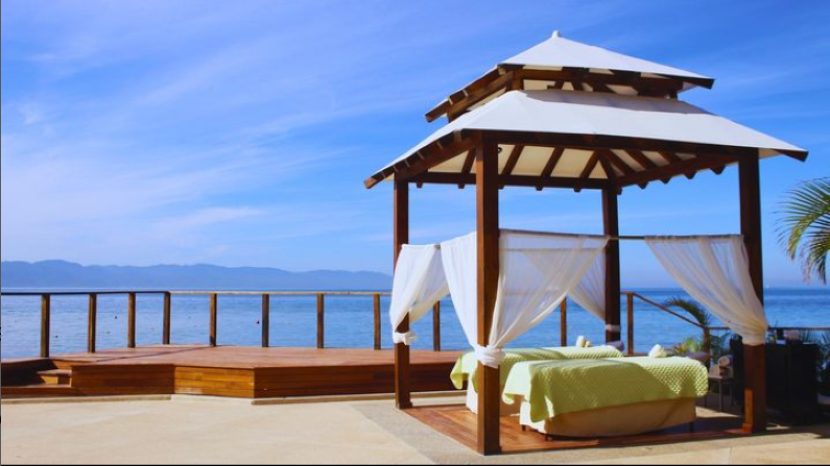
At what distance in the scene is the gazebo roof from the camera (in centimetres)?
621

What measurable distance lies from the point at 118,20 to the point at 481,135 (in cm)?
574

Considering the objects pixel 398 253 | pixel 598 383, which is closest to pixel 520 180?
pixel 398 253

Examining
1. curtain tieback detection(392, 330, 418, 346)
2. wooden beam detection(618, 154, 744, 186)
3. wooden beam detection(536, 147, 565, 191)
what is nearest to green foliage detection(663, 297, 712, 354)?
wooden beam detection(618, 154, 744, 186)

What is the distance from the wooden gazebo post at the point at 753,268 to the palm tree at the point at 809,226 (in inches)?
52.2

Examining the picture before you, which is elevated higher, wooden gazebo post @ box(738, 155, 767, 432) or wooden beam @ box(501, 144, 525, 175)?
wooden beam @ box(501, 144, 525, 175)

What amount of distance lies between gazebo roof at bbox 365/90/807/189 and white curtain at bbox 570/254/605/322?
110 centimetres

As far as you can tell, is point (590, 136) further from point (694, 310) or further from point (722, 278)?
point (694, 310)

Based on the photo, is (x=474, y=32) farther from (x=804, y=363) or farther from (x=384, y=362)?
(x=804, y=363)

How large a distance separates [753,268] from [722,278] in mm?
315

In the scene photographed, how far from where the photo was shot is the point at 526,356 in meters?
7.64

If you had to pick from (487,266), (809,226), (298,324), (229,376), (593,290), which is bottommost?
(298,324)

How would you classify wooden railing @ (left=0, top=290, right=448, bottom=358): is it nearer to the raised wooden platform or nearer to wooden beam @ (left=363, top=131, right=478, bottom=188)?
the raised wooden platform

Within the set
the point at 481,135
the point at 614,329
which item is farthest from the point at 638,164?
the point at 481,135

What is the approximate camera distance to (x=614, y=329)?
9094 millimetres
